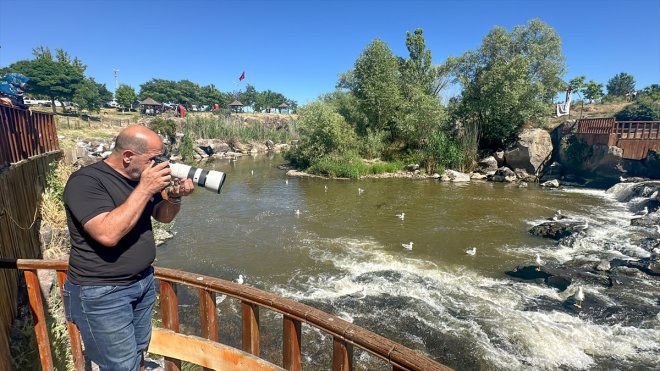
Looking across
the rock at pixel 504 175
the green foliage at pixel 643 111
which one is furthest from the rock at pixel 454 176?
the green foliage at pixel 643 111

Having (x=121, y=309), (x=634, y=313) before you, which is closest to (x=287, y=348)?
(x=121, y=309)

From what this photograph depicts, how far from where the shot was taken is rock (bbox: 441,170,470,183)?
27.0 m

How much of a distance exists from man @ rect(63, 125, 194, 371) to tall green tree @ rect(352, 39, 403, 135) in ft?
102

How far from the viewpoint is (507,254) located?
1212 cm

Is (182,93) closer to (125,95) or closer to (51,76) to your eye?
(125,95)

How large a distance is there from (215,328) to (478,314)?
719 cm

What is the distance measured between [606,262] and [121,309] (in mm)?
12783

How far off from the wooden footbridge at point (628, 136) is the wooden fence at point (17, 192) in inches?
1108

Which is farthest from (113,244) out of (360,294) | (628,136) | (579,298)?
(628,136)

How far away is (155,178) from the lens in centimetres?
220

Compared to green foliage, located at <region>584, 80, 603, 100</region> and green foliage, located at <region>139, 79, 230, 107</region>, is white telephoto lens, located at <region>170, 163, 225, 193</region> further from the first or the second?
green foliage, located at <region>139, 79, 230, 107</region>

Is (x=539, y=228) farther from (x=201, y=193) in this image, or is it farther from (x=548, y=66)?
(x=548, y=66)

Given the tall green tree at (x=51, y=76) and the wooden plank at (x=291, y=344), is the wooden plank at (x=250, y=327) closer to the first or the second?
the wooden plank at (x=291, y=344)

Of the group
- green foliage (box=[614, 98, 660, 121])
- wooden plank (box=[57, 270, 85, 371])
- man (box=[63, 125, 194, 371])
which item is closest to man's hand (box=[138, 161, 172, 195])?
man (box=[63, 125, 194, 371])
